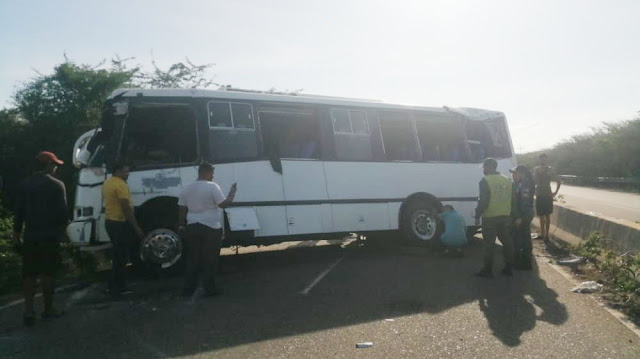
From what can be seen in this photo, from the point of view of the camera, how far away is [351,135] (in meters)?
10.5

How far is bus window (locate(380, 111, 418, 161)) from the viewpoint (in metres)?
11.0

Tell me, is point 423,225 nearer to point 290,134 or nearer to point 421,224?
point 421,224

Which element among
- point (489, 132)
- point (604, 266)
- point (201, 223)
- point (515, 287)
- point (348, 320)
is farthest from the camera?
point (489, 132)

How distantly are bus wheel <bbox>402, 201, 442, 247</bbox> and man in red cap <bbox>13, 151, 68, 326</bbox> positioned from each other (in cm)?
664

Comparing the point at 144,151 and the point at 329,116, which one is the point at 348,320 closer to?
the point at 144,151

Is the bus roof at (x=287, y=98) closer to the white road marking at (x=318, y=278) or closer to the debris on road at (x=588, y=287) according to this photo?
the white road marking at (x=318, y=278)

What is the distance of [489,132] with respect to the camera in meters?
12.4

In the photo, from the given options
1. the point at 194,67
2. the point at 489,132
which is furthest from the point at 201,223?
the point at 194,67

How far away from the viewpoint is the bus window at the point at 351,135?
34.0 feet

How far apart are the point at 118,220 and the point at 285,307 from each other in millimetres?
2632

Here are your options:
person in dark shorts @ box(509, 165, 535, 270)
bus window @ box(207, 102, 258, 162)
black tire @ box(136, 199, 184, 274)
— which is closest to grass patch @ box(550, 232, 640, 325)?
person in dark shorts @ box(509, 165, 535, 270)

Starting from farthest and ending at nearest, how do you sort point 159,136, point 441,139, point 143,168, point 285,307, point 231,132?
point 441,139, point 231,132, point 159,136, point 143,168, point 285,307

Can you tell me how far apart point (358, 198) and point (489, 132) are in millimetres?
4065

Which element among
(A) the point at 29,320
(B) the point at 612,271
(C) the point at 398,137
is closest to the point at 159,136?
(A) the point at 29,320
